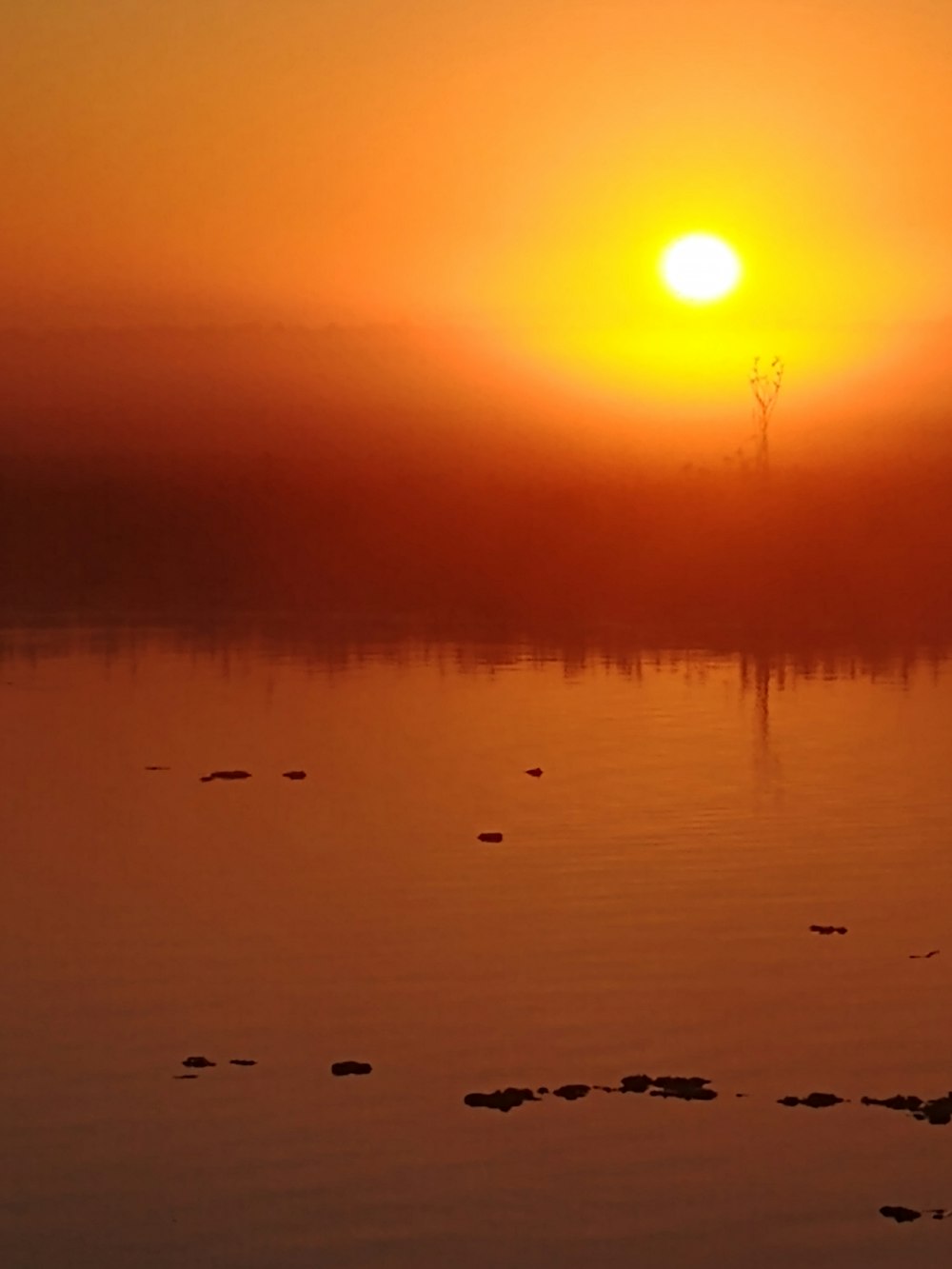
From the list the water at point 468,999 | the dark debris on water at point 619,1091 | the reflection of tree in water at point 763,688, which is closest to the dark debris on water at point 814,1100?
the water at point 468,999

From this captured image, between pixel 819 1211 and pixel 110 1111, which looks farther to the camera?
pixel 110 1111

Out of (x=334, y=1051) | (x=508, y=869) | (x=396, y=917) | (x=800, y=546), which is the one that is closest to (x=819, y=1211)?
(x=334, y=1051)

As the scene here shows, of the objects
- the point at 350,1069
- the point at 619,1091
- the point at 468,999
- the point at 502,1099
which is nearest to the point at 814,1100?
the point at 619,1091

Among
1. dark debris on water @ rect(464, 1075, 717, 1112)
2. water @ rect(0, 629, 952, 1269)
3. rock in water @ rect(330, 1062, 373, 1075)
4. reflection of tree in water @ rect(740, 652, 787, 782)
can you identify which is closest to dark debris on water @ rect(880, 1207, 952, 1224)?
water @ rect(0, 629, 952, 1269)

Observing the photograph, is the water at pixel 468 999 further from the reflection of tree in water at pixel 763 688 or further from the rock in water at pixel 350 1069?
the reflection of tree in water at pixel 763 688

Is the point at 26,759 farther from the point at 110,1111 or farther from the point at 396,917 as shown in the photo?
the point at 110,1111

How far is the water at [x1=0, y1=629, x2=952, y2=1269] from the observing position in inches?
462

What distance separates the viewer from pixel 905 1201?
1197 cm

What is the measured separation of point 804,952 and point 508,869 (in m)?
5.00

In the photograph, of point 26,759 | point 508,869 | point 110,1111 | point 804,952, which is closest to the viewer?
point 110,1111

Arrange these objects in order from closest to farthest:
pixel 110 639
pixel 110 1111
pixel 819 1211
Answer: pixel 819 1211 → pixel 110 1111 → pixel 110 639

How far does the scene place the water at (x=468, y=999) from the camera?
38.5 ft

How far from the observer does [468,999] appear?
54.3 ft

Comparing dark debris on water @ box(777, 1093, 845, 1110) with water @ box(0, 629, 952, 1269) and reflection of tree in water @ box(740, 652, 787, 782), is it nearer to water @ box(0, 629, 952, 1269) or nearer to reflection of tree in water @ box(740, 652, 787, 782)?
water @ box(0, 629, 952, 1269)
